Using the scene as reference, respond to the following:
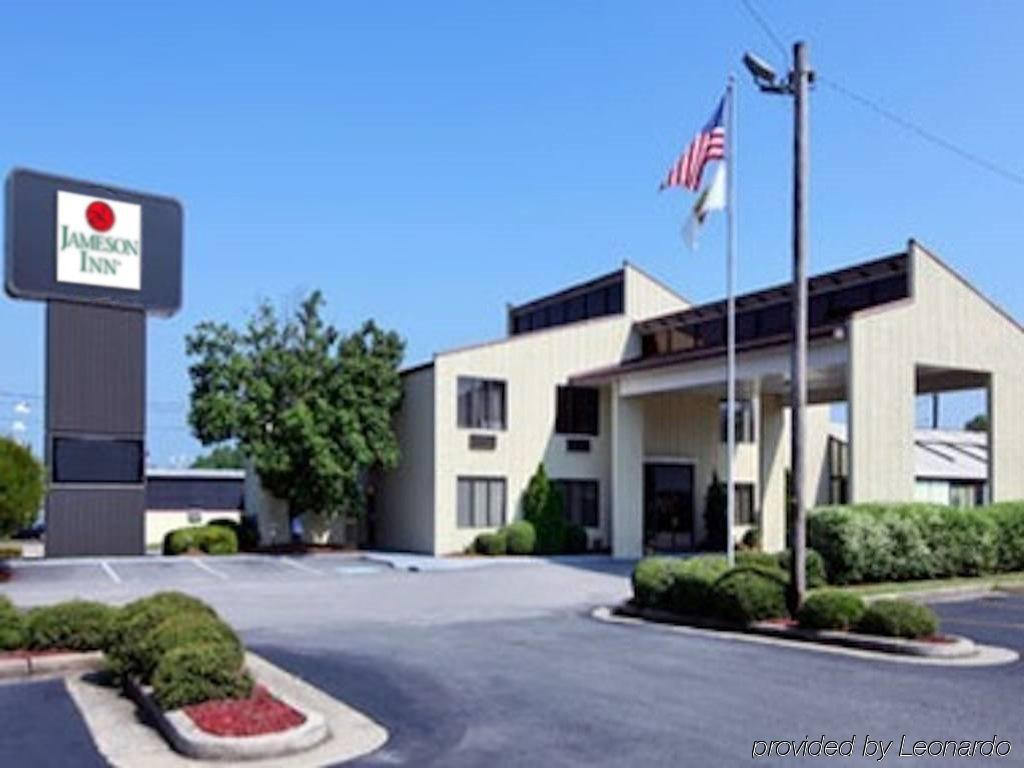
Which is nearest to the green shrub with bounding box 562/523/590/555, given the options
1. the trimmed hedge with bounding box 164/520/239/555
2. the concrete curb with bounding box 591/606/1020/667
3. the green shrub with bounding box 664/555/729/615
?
the trimmed hedge with bounding box 164/520/239/555

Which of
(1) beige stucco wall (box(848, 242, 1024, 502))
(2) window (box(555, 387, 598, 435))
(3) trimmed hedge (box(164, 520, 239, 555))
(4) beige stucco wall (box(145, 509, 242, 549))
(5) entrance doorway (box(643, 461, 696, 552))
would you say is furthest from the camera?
(4) beige stucco wall (box(145, 509, 242, 549))

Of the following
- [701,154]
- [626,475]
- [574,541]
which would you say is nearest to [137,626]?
[701,154]

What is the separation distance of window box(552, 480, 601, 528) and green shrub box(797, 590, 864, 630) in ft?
62.9

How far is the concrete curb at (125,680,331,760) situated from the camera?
7379 millimetres

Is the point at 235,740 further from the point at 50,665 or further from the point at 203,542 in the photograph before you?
the point at 203,542

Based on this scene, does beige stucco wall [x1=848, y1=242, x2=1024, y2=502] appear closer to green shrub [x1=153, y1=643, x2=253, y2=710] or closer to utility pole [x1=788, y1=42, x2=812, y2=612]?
utility pole [x1=788, y1=42, x2=812, y2=612]

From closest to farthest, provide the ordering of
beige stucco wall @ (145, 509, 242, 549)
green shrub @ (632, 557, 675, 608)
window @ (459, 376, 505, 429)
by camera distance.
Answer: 1. green shrub @ (632, 557, 675, 608)
2. window @ (459, 376, 505, 429)
3. beige stucco wall @ (145, 509, 242, 549)

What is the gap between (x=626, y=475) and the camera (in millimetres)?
32656

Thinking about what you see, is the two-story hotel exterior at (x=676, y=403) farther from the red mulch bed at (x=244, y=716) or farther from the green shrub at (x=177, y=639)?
the red mulch bed at (x=244, y=716)

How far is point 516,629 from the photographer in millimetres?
15117

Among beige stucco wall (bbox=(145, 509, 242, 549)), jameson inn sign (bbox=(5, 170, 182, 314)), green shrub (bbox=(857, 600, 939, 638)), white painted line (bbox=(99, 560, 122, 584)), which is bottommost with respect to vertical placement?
beige stucco wall (bbox=(145, 509, 242, 549))

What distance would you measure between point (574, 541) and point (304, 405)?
965 centimetres

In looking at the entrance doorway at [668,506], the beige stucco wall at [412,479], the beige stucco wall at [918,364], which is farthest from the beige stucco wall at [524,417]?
the beige stucco wall at [918,364]

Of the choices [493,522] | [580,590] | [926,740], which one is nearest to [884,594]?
[580,590]
